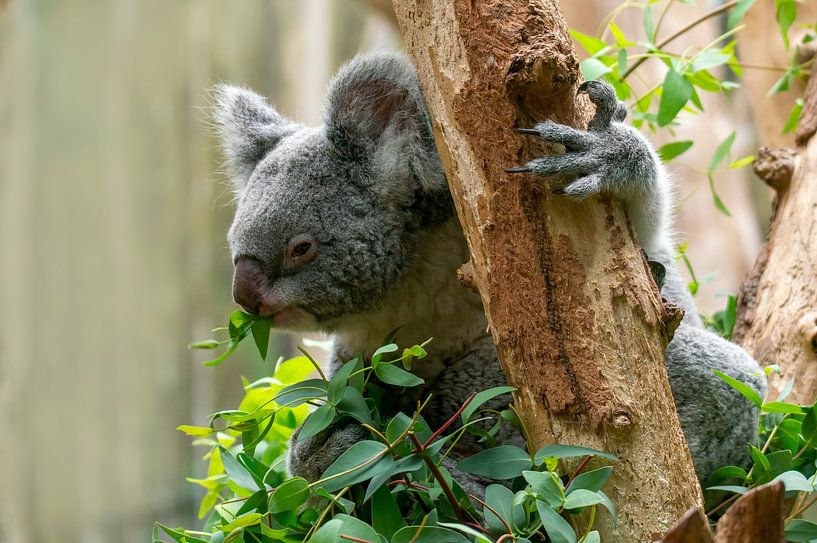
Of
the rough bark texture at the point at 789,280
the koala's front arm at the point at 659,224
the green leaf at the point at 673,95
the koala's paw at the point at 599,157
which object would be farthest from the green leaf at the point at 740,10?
the koala's paw at the point at 599,157

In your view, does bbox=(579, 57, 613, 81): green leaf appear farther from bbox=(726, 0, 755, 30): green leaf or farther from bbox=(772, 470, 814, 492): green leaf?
bbox=(772, 470, 814, 492): green leaf

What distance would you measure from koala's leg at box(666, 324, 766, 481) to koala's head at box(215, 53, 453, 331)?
64cm

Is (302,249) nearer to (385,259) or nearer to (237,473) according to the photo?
(385,259)

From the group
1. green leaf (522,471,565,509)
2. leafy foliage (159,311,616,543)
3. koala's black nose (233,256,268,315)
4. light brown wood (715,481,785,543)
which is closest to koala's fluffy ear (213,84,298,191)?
koala's black nose (233,256,268,315)

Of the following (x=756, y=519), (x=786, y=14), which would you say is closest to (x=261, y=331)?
(x=756, y=519)

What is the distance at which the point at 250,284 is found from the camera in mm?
1992

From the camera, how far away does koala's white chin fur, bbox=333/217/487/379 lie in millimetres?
2092

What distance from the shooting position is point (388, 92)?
2.05m

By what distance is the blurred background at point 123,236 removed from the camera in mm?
5141

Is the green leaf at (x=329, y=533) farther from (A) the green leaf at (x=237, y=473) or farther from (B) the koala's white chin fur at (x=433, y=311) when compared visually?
(B) the koala's white chin fur at (x=433, y=311)

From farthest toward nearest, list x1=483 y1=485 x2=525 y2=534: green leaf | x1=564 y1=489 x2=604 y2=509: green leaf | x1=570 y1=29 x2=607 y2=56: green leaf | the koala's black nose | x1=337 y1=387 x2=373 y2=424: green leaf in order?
x1=570 y1=29 x2=607 y2=56: green leaf → the koala's black nose → x1=337 y1=387 x2=373 y2=424: green leaf → x1=483 y1=485 x2=525 y2=534: green leaf → x1=564 y1=489 x2=604 y2=509: green leaf

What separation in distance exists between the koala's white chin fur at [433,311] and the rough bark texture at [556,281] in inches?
18.5

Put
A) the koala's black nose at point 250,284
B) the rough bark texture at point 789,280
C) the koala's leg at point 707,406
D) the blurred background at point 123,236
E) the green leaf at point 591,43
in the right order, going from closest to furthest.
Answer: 1. the koala's leg at point 707,406
2. the koala's black nose at point 250,284
3. the rough bark texture at point 789,280
4. the green leaf at point 591,43
5. the blurred background at point 123,236

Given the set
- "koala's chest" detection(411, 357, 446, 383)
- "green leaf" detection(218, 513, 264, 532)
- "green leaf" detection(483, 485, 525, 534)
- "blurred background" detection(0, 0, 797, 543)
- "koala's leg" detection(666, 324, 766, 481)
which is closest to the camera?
"green leaf" detection(483, 485, 525, 534)
